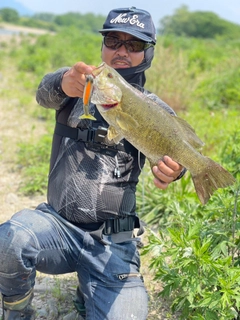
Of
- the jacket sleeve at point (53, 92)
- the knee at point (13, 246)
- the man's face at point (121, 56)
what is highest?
the man's face at point (121, 56)

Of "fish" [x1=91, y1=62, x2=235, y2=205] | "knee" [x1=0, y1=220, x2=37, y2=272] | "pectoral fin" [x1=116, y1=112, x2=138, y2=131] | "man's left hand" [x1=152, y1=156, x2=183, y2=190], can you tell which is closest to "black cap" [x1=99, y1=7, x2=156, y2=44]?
"fish" [x1=91, y1=62, x2=235, y2=205]

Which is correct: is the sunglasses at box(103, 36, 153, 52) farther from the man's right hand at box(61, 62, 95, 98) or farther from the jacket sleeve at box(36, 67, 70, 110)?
the man's right hand at box(61, 62, 95, 98)

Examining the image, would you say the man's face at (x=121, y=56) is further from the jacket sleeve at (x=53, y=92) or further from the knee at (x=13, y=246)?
the knee at (x=13, y=246)

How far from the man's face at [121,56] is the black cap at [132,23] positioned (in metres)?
0.06

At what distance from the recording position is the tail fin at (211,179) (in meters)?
2.52

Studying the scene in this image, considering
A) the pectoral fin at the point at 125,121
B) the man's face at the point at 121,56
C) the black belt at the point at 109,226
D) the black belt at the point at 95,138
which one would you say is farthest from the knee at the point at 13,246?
the man's face at the point at 121,56

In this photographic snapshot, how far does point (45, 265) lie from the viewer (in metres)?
2.94

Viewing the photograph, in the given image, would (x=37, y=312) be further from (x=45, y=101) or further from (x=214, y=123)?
(x=214, y=123)

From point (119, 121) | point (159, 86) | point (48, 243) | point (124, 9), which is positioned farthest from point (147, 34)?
point (159, 86)

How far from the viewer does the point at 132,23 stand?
3168mm

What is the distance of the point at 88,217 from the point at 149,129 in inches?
33.0

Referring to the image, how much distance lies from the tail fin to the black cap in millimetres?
1112

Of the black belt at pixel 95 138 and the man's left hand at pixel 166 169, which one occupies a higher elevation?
the man's left hand at pixel 166 169

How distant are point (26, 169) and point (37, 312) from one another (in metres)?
2.73
